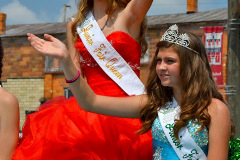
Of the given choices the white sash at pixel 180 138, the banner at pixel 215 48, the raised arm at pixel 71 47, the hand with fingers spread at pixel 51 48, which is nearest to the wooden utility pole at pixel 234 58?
the raised arm at pixel 71 47

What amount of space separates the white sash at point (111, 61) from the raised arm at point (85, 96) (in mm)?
354

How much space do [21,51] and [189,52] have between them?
58.2 ft

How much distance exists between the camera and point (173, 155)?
6.89ft

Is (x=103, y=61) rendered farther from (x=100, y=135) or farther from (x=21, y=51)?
(x=21, y=51)

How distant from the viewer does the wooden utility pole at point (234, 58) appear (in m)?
4.87

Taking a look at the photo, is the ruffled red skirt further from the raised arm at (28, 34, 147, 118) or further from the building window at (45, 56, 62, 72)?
the building window at (45, 56, 62, 72)

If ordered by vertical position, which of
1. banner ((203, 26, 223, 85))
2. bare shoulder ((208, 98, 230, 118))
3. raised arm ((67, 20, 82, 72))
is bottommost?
banner ((203, 26, 223, 85))

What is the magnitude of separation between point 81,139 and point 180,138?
55 centimetres

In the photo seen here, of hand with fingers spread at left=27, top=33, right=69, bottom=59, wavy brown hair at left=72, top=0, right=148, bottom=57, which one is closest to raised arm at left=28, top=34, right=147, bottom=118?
hand with fingers spread at left=27, top=33, right=69, bottom=59

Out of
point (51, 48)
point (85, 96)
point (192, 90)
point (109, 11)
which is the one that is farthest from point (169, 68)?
point (109, 11)

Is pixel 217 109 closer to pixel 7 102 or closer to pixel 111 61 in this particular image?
pixel 111 61

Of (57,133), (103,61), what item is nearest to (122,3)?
(103,61)

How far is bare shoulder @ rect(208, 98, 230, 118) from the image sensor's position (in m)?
1.98

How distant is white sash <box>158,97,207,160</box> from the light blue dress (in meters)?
0.02
